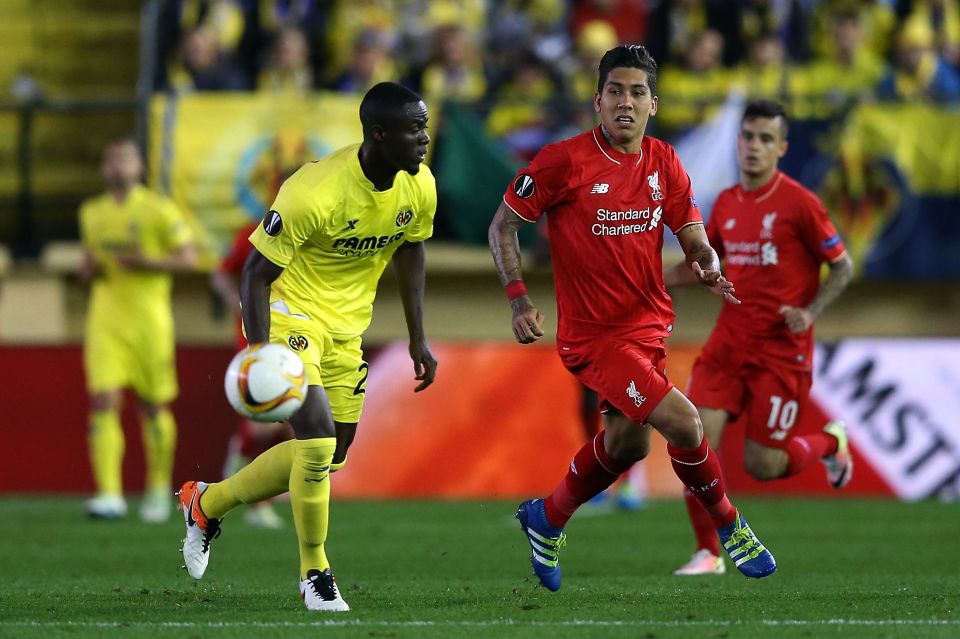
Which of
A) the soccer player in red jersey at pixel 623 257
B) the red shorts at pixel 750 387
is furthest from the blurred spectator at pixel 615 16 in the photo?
the soccer player in red jersey at pixel 623 257

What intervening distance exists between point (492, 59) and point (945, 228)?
5106 millimetres

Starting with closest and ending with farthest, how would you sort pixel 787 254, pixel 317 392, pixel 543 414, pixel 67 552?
pixel 317 392
pixel 787 254
pixel 67 552
pixel 543 414

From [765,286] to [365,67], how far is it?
8.09m

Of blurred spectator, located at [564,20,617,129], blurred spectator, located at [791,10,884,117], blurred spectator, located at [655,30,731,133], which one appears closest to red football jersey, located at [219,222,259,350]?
blurred spectator, located at [564,20,617,129]

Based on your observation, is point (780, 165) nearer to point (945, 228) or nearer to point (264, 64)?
point (945, 228)

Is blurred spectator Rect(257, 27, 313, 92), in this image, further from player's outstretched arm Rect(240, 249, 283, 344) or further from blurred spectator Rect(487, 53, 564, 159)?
player's outstretched arm Rect(240, 249, 283, 344)

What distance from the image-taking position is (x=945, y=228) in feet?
51.3

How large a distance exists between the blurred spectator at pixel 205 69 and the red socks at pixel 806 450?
8.53 meters

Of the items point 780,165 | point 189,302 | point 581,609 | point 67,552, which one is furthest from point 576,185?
point 189,302

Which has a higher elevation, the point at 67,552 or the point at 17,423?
the point at 67,552

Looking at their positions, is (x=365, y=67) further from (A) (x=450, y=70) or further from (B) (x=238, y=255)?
(B) (x=238, y=255)

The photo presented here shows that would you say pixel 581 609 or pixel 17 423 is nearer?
pixel 581 609

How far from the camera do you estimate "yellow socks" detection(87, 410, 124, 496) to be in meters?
12.7

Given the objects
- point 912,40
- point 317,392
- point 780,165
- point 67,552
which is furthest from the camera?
point 912,40
